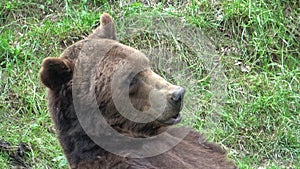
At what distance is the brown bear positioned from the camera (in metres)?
4.07

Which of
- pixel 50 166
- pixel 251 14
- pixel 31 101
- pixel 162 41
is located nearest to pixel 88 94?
pixel 50 166

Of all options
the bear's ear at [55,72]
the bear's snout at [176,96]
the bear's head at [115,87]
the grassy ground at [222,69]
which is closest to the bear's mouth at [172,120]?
the bear's head at [115,87]

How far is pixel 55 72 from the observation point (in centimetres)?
410

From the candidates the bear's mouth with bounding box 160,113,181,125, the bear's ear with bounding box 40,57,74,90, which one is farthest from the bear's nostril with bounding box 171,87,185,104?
the bear's ear with bounding box 40,57,74,90

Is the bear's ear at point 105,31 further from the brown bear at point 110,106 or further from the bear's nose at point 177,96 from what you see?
the bear's nose at point 177,96

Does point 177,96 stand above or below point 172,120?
above

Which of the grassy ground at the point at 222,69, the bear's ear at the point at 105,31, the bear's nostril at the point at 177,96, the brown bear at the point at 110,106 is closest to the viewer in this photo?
the bear's nostril at the point at 177,96

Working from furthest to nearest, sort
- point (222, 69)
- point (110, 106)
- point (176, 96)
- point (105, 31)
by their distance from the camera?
point (222, 69)
point (105, 31)
point (110, 106)
point (176, 96)

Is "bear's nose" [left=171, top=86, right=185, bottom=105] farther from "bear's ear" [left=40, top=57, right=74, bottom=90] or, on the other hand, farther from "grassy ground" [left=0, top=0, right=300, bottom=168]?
"grassy ground" [left=0, top=0, right=300, bottom=168]

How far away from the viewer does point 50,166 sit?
19.6 ft

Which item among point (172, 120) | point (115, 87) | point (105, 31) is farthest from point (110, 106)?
point (105, 31)

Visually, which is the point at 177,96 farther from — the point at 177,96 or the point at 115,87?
the point at 115,87

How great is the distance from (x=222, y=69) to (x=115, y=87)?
331cm

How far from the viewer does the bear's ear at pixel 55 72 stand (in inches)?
159
